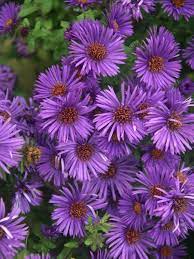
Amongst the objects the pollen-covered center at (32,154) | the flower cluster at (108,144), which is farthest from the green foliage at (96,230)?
the pollen-covered center at (32,154)

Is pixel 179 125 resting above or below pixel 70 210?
above

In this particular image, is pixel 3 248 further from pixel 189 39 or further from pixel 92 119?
pixel 189 39

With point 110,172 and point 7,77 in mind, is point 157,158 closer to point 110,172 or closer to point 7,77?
point 110,172

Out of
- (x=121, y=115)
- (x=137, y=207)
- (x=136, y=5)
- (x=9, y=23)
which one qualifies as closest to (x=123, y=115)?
(x=121, y=115)

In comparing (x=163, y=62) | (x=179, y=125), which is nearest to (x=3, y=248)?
(x=179, y=125)

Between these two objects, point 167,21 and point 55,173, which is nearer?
point 55,173

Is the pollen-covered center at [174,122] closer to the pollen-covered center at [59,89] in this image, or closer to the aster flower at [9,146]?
the pollen-covered center at [59,89]

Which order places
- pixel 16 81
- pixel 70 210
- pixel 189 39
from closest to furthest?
pixel 70 210 → pixel 189 39 → pixel 16 81

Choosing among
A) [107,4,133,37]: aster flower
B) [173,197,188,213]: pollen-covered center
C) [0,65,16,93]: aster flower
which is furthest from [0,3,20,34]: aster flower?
[173,197,188,213]: pollen-covered center

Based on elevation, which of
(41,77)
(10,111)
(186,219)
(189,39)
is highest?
(189,39)
